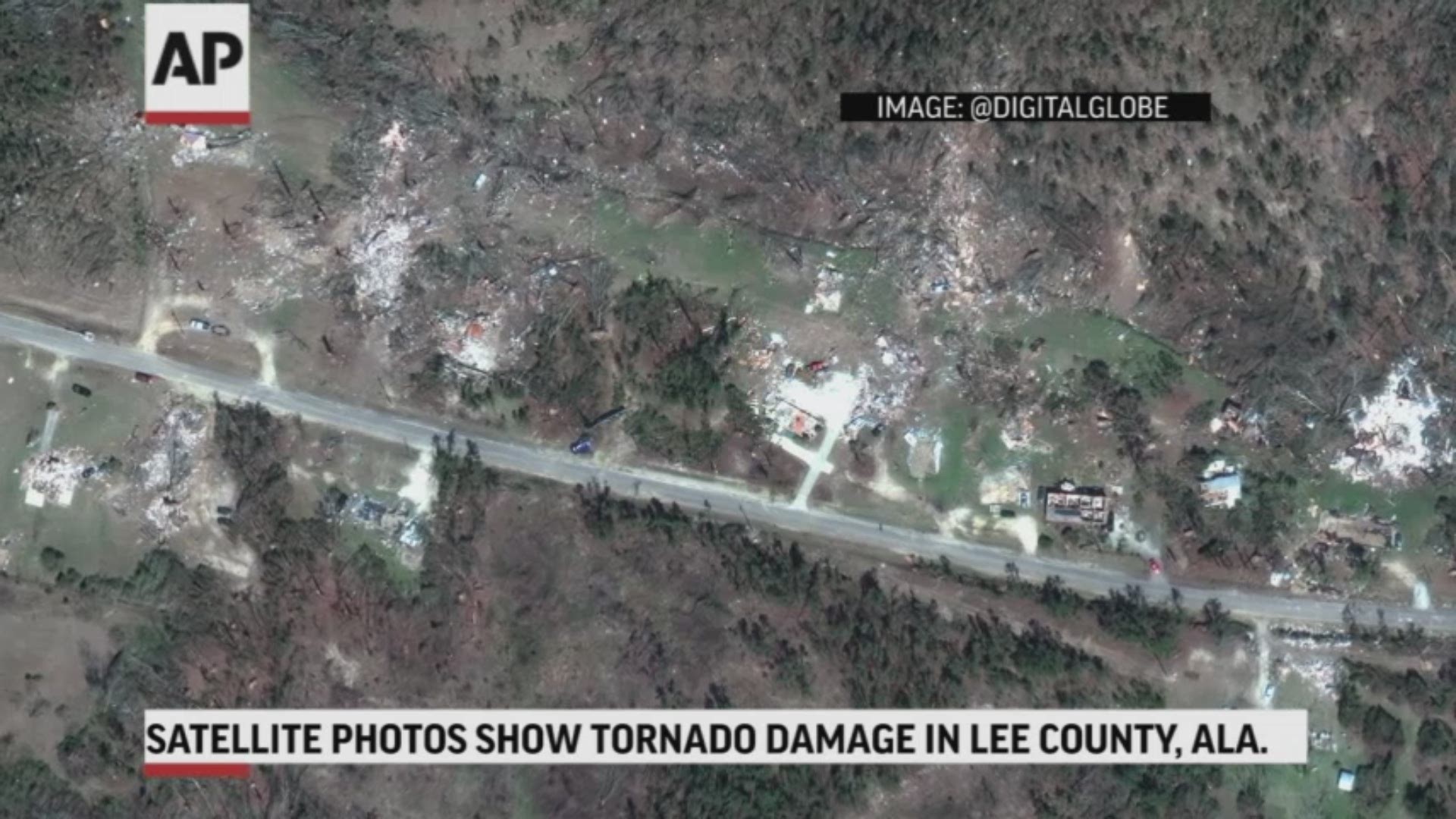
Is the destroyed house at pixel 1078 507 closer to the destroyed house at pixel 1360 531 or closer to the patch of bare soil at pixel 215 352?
the destroyed house at pixel 1360 531

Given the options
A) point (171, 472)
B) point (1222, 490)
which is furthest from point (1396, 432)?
point (171, 472)

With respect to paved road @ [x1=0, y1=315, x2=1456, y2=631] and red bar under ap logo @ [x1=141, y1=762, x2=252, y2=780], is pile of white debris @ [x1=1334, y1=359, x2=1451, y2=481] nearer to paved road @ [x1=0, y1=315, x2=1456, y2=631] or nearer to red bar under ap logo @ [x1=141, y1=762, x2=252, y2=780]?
paved road @ [x1=0, y1=315, x2=1456, y2=631]

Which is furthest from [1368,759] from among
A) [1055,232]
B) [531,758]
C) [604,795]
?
[531,758]

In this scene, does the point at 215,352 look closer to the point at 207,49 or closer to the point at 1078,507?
the point at 207,49
